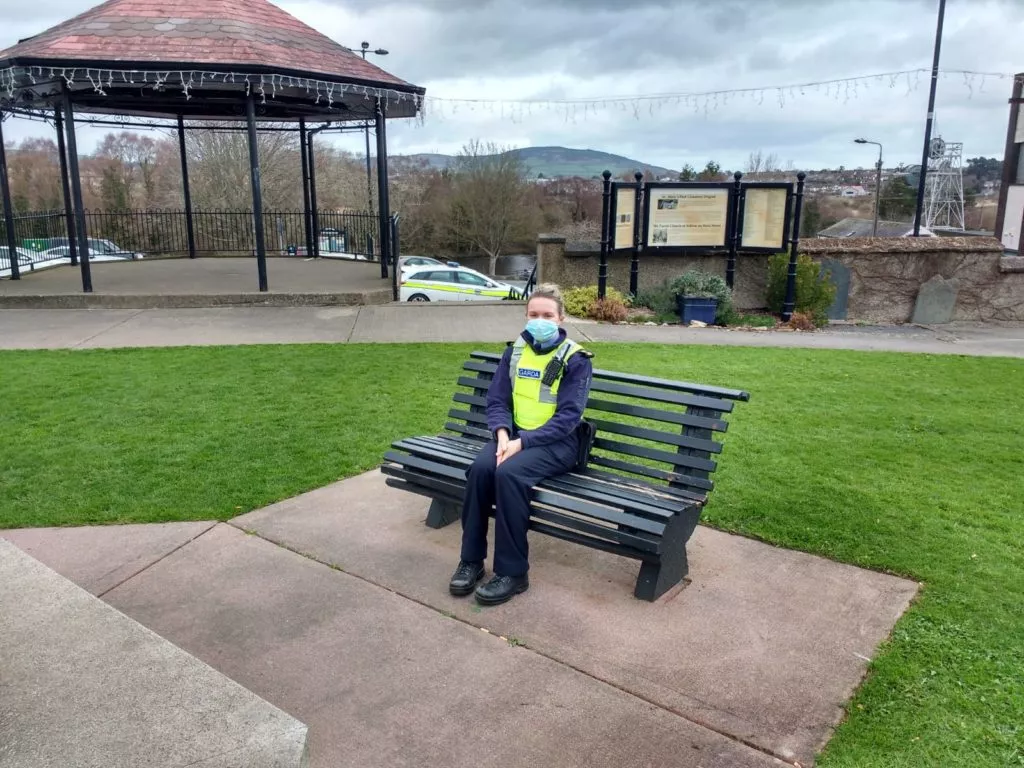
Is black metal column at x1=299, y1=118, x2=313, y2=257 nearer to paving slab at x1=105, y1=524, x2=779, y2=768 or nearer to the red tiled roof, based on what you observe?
the red tiled roof

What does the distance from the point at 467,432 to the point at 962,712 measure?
2.78m

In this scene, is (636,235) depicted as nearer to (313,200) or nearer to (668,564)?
(313,200)

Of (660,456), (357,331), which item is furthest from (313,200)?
(660,456)

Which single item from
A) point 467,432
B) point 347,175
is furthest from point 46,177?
point 467,432

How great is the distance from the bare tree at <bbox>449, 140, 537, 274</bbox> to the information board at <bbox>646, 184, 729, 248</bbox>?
42.3 meters

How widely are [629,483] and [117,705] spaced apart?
7.98 feet

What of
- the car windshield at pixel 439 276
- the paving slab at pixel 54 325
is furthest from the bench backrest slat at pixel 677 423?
the car windshield at pixel 439 276

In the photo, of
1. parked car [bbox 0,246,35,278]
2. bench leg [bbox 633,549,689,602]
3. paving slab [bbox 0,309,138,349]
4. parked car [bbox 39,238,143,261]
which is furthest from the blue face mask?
parked car [bbox 39,238,143,261]

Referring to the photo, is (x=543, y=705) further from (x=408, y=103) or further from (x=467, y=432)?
(x=408, y=103)

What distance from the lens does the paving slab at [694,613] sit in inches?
117

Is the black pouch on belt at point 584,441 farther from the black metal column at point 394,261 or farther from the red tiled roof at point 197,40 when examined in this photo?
the black metal column at point 394,261

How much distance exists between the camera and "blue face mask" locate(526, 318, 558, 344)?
13.0 feet

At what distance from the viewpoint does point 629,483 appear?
3982 mm

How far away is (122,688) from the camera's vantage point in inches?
92.5
